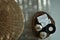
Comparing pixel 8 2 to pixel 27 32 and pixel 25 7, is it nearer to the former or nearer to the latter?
pixel 25 7

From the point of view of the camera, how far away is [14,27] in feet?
5.39

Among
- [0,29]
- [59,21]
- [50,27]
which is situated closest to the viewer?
[0,29]

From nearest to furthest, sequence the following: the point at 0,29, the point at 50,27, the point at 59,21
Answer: the point at 0,29 < the point at 50,27 < the point at 59,21

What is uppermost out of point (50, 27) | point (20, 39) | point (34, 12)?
point (34, 12)

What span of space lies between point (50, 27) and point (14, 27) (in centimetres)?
40

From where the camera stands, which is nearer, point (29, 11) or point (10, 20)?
point (10, 20)

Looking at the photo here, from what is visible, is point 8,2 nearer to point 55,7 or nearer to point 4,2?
point 4,2

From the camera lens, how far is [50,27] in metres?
1.78

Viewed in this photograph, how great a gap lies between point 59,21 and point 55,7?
0.55 ft

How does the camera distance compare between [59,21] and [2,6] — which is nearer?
[2,6]

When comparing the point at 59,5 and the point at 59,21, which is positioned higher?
the point at 59,5

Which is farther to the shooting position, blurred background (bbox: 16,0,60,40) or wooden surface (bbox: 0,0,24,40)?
blurred background (bbox: 16,0,60,40)

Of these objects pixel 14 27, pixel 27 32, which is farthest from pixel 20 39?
pixel 14 27

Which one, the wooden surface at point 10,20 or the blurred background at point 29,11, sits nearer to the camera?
the wooden surface at point 10,20
